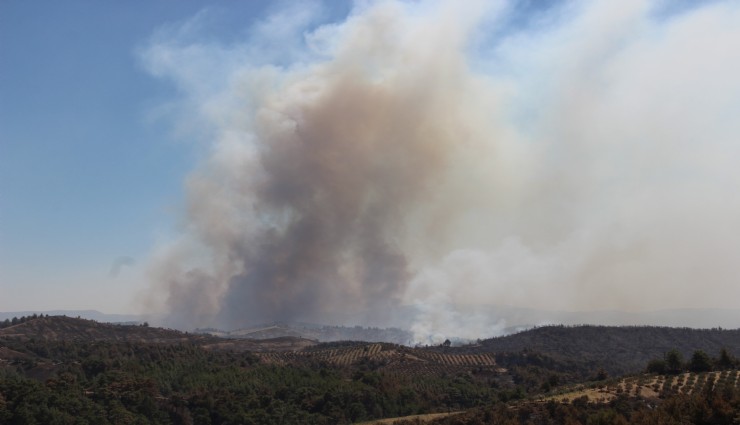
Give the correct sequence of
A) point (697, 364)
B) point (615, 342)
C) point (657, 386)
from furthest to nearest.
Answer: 1. point (615, 342)
2. point (697, 364)
3. point (657, 386)

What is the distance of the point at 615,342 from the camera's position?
15250cm

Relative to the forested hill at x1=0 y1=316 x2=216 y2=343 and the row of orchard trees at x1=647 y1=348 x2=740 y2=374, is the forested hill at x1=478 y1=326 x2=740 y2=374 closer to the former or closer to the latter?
the row of orchard trees at x1=647 y1=348 x2=740 y2=374

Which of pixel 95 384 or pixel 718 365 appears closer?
pixel 718 365

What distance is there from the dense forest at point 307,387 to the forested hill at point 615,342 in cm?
1157

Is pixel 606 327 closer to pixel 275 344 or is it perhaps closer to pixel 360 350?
pixel 360 350

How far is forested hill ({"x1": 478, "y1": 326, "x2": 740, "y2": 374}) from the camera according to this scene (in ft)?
454

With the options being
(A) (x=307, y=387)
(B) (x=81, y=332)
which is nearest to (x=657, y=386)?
(A) (x=307, y=387)

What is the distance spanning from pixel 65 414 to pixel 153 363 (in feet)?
117

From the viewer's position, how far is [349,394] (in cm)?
7356

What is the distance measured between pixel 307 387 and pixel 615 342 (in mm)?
107450

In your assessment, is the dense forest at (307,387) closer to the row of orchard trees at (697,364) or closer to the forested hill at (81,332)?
the row of orchard trees at (697,364)

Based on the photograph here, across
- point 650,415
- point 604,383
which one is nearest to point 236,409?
point 604,383

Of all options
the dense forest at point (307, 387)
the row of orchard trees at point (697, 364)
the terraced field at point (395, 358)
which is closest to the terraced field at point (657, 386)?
the dense forest at point (307, 387)

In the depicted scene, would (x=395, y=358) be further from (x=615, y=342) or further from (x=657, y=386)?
(x=615, y=342)
